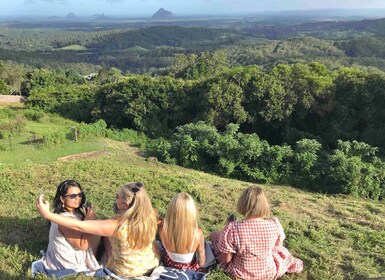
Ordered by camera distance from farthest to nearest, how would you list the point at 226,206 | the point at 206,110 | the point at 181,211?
1. the point at 206,110
2. the point at 226,206
3. the point at 181,211

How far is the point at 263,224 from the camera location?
13.1 ft

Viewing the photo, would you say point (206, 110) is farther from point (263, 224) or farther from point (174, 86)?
point (263, 224)

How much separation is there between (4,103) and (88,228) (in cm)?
2974

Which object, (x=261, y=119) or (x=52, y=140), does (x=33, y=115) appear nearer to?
(x=52, y=140)

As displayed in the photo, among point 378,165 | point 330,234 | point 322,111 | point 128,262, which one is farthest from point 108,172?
point 322,111

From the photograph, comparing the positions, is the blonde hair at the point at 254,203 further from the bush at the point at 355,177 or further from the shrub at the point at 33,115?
the shrub at the point at 33,115

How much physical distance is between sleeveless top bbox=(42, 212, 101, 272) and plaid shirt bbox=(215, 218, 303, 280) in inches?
52.2

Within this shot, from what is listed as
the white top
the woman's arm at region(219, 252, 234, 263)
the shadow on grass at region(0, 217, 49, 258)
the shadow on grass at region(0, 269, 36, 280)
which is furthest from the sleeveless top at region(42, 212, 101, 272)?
the woman's arm at region(219, 252, 234, 263)

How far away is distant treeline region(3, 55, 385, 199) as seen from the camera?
14.1 metres

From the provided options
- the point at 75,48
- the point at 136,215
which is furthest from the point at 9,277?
the point at 75,48

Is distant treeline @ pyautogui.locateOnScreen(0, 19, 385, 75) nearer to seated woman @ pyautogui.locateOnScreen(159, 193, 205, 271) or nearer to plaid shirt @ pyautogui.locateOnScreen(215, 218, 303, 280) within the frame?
plaid shirt @ pyautogui.locateOnScreen(215, 218, 303, 280)

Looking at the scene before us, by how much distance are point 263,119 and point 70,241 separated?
17.6 m

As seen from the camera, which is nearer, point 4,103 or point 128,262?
point 128,262

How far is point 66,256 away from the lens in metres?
4.00
